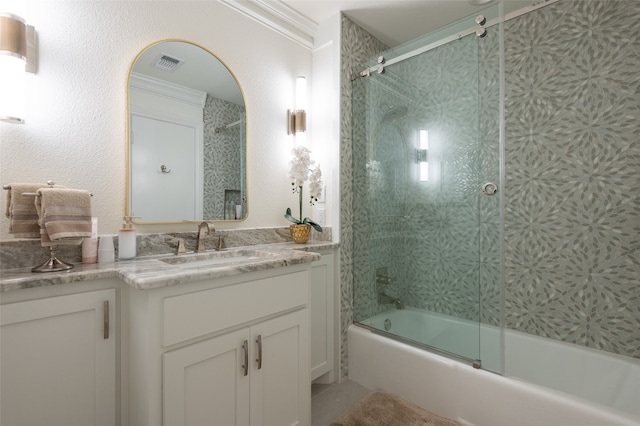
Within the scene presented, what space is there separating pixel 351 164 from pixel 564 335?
1.70 metres

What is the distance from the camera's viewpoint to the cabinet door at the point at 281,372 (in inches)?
48.5

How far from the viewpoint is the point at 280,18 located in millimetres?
2074

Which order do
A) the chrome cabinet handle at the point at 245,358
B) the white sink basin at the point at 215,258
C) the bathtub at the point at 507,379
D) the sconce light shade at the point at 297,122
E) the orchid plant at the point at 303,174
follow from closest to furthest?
the chrome cabinet handle at the point at 245,358 < the bathtub at the point at 507,379 < the white sink basin at the point at 215,258 < the orchid plant at the point at 303,174 < the sconce light shade at the point at 297,122

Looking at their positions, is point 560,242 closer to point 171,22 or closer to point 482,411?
point 482,411

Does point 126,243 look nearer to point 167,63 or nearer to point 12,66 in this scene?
point 12,66

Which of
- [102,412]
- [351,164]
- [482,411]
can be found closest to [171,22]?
[351,164]

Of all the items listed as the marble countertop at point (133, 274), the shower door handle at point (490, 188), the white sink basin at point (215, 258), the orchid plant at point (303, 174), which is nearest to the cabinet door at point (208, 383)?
the marble countertop at point (133, 274)

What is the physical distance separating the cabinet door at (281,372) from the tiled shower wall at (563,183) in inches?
27.9

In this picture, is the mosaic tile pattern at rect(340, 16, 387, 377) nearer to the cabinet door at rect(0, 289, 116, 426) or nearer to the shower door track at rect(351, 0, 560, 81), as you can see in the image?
the shower door track at rect(351, 0, 560, 81)

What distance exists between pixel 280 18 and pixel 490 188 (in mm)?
1744

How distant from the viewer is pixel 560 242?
1861 millimetres

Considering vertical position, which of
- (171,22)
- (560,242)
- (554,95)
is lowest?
(560,242)

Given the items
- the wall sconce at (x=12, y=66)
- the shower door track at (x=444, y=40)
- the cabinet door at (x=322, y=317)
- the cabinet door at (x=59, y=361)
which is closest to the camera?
the cabinet door at (x=59, y=361)

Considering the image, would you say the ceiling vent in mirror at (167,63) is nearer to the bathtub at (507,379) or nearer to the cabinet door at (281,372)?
the cabinet door at (281,372)
